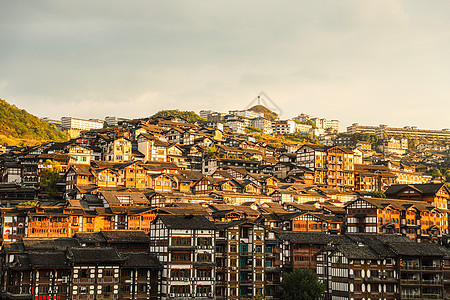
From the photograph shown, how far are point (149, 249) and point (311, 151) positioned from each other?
6550 centimetres

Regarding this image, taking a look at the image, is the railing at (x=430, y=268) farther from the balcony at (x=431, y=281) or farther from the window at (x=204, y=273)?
the window at (x=204, y=273)

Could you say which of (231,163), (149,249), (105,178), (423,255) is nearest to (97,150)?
(105,178)

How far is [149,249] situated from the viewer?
65.7 meters

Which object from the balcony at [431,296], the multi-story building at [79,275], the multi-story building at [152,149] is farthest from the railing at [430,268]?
the multi-story building at [152,149]

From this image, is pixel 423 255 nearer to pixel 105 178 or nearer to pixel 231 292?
pixel 231 292

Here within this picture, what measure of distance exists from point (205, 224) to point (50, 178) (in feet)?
139

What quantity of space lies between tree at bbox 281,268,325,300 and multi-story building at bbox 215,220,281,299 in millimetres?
2886

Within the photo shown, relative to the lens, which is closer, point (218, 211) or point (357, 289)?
point (357, 289)

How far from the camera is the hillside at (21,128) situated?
15298 cm

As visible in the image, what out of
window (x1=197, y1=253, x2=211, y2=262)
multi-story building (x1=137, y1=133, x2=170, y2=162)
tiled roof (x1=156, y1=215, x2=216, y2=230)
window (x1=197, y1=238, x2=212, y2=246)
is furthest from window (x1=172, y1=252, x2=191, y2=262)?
multi-story building (x1=137, y1=133, x2=170, y2=162)

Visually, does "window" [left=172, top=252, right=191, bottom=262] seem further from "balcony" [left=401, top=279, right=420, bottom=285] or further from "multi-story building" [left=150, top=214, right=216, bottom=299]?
"balcony" [left=401, top=279, right=420, bottom=285]

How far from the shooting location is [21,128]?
520ft

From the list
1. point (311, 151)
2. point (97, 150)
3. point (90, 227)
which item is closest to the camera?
point (90, 227)

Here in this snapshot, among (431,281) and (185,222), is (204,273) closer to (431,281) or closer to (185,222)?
(185,222)
